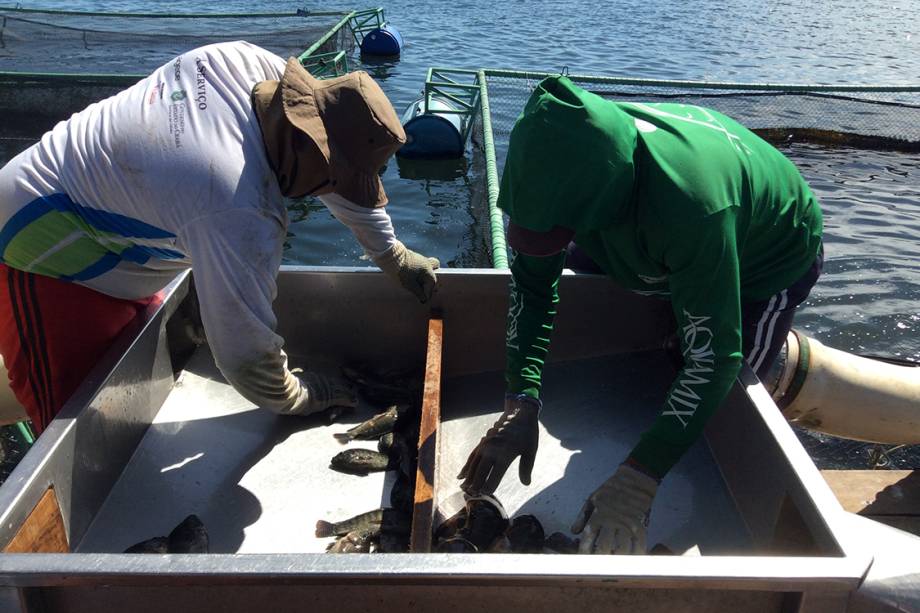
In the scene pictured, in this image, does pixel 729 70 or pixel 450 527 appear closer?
pixel 450 527

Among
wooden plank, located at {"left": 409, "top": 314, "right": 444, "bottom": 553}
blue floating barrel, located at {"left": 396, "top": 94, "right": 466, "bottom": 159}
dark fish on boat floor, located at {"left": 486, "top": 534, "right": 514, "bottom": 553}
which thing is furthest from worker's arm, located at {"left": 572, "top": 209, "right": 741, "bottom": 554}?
blue floating barrel, located at {"left": 396, "top": 94, "right": 466, "bottom": 159}

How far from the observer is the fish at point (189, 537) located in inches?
108

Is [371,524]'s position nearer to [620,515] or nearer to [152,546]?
[152,546]

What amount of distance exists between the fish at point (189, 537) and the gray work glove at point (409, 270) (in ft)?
4.80

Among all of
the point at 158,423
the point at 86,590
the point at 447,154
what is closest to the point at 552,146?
the point at 86,590

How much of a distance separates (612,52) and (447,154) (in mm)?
9758

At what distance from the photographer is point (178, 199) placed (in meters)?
2.44

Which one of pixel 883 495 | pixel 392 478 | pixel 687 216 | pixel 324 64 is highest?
pixel 687 216

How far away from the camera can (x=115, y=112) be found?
8.75 ft

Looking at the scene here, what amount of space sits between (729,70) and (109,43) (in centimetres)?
1402

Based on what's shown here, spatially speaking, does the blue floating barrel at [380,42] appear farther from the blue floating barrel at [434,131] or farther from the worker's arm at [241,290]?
the worker's arm at [241,290]

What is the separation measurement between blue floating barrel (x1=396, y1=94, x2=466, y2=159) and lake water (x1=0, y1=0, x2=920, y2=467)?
0.35m

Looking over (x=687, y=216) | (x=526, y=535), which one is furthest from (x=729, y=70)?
(x=526, y=535)

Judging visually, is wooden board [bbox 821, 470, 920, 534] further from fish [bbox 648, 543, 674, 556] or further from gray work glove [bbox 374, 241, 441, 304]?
gray work glove [bbox 374, 241, 441, 304]
